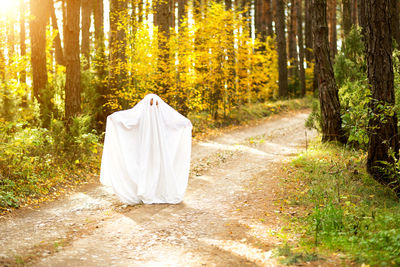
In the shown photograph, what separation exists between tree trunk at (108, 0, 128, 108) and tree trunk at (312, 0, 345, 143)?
655 centimetres

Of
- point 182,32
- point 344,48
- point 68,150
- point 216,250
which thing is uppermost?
point 182,32

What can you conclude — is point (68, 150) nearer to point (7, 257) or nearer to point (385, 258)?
point (7, 257)

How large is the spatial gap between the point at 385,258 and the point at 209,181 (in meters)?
5.71

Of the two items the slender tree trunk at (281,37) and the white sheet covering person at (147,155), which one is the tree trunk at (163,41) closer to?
the white sheet covering person at (147,155)

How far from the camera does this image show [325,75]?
11.9m

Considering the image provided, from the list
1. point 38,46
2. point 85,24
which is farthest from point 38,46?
point 85,24

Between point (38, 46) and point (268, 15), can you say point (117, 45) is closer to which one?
point (38, 46)

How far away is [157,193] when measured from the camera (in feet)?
26.1

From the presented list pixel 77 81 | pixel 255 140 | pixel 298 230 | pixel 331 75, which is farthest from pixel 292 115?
pixel 298 230

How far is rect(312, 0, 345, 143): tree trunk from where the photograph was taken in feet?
39.0

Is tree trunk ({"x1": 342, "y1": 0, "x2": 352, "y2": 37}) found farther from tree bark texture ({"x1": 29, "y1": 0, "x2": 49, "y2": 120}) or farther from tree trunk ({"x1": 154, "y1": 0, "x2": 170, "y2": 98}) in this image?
tree bark texture ({"x1": 29, "y1": 0, "x2": 49, "y2": 120})

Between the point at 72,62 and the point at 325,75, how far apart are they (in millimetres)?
7590

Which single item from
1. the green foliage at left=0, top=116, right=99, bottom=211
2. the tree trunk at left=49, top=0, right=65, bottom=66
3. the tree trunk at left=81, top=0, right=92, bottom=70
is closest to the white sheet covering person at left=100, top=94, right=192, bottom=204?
the green foliage at left=0, top=116, right=99, bottom=211

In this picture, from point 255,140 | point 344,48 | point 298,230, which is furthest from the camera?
point 255,140
